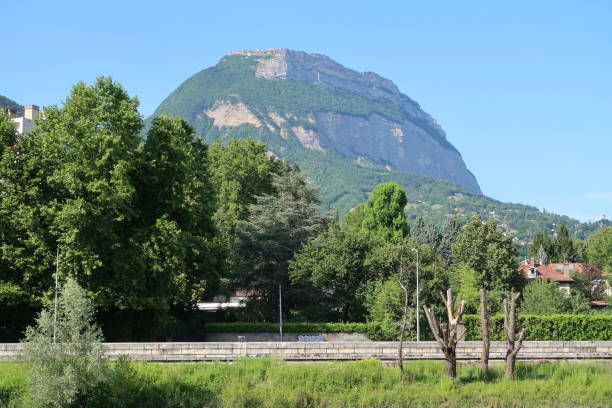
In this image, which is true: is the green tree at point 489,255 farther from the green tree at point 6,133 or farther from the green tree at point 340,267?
the green tree at point 6,133

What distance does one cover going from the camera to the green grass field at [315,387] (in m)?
23.0

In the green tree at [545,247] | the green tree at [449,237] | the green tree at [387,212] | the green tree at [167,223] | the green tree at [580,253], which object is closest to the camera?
the green tree at [167,223]

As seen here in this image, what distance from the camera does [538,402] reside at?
2350 centimetres

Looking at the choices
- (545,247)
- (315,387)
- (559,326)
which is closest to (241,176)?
(559,326)

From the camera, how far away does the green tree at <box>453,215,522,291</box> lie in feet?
198

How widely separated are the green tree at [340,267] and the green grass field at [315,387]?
21802 millimetres

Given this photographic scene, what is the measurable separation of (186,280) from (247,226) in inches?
478

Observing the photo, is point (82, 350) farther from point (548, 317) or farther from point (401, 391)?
point (548, 317)

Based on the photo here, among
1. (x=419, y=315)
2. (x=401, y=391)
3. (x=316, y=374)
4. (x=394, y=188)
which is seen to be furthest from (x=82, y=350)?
(x=394, y=188)

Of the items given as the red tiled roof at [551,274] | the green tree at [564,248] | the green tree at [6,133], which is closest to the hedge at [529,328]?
the green tree at [6,133]

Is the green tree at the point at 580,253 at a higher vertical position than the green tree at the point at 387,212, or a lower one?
lower

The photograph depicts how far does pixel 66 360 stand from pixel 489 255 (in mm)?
45870

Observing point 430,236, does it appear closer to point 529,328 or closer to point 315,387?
point 529,328

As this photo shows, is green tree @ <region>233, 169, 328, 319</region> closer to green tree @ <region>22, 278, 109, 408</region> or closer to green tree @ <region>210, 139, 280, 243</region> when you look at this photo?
green tree @ <region>210, 139, 280, 243</region>
